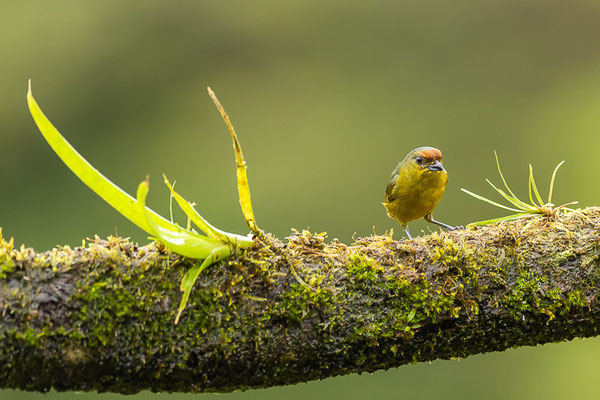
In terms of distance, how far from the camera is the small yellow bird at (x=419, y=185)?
3.14 meters

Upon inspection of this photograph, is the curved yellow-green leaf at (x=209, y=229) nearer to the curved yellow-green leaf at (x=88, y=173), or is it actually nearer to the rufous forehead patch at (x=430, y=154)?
the curved yellow-green leaf at (x=88, y=173)

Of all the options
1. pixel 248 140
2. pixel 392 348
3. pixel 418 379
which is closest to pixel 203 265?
pixel 392 348

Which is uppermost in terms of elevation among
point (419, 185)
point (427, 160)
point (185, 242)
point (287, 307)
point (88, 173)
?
point (427, 160)

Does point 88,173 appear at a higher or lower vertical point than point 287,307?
higher

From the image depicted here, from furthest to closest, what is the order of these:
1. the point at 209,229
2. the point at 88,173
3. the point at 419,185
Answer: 1. the point at 419,185
2. the point at 209,229
3. the point at 88,173

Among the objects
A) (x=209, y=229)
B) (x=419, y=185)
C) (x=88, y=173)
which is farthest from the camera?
(x=419, y=185)

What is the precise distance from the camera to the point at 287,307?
1608mm

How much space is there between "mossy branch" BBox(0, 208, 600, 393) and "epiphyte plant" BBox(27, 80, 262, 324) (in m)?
0.04

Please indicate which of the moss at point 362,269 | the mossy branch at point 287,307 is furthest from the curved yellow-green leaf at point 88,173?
the moss at point 362,269

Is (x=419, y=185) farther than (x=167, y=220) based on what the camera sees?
Yes

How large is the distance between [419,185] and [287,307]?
66.3 inches

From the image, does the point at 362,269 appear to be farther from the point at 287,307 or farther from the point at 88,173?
the point at 88,173

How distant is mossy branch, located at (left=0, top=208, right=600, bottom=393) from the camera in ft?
4.83

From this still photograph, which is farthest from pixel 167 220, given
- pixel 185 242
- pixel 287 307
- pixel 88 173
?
pixel 287 307
